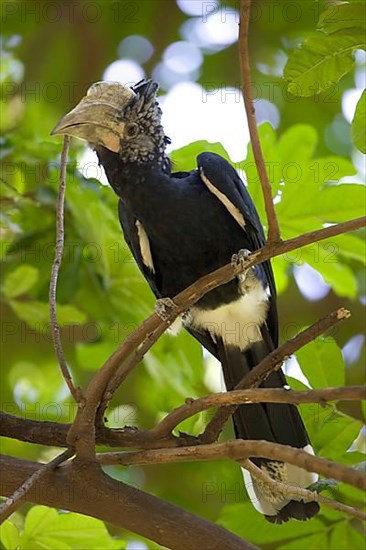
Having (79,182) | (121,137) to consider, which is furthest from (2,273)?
(121,137)

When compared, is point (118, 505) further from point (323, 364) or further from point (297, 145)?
point (297, 145)

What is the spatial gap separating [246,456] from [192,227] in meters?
1.07

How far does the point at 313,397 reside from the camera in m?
1.44

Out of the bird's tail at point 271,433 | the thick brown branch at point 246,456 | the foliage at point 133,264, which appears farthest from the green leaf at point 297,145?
the thick brown branch at point 246,456

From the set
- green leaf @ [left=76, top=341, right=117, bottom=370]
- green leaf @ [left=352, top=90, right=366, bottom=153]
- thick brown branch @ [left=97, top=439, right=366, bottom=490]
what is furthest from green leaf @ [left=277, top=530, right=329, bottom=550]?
green leaf @ [left=76, top=341, right=117, bottom=370]

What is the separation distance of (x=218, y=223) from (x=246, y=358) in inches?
16.5

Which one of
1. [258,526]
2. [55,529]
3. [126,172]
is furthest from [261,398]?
[126,172]

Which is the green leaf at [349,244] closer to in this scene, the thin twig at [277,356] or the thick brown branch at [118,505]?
the thin twig at [277,356]

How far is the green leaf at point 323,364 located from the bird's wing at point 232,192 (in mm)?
434

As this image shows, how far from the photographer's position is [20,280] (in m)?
2.77

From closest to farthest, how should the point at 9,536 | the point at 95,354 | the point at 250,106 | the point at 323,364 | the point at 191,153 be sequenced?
1. the point at 250,106
2. the point at 9,536
3. the point at 323,364
4. the point at 191,153
5. the point at 95,354

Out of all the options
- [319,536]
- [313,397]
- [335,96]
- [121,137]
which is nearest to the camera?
[313,397]

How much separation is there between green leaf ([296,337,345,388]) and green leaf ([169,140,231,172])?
69cm

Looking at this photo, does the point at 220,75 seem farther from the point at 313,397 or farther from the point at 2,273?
the point at 313,397
